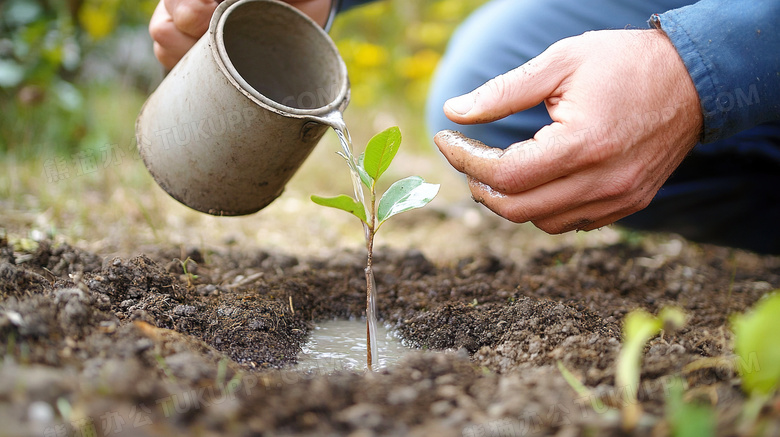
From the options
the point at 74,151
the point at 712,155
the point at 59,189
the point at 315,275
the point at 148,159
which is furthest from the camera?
the point at 74,151

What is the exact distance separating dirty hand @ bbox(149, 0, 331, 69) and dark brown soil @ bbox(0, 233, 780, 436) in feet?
1.85

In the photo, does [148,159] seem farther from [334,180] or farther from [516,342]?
[334,180]

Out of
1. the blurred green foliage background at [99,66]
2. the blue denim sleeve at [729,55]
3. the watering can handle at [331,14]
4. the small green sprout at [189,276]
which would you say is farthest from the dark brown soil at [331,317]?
the blurred green foliage background at [99,66]

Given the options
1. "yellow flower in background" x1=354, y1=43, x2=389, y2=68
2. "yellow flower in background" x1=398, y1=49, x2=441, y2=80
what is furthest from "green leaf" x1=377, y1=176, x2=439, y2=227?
"yellow flower in background" x1=398, y1=49, x2=441, y2=80

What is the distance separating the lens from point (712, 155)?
2.00m

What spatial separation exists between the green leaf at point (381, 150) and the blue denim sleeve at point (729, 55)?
631mm

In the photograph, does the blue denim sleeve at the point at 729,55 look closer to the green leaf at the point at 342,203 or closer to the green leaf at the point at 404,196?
the green leaf at the point at 404,196

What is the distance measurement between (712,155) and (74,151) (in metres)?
3.00

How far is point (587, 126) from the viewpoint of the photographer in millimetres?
1135

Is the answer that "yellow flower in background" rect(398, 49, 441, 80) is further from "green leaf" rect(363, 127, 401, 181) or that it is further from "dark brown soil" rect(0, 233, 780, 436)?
"green leaf" rect(363, 127, 401, 181)

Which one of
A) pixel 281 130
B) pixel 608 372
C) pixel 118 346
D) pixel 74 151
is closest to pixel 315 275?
pixel 281 130

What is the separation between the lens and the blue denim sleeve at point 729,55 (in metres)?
1.22

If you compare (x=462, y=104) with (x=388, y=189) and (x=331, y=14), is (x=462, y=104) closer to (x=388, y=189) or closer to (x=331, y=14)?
(x=388, y=189)

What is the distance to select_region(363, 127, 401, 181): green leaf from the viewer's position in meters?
1.13
